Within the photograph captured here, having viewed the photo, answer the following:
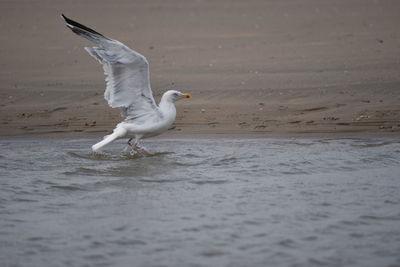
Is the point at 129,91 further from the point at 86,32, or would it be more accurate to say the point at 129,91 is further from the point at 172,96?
the point at 86,32

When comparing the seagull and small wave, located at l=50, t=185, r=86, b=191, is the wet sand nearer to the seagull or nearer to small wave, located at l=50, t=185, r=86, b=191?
the seagull

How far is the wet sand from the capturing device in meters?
10.0

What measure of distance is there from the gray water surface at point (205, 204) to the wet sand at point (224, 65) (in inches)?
40.8

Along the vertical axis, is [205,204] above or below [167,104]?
below

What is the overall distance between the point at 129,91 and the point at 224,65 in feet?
16.1

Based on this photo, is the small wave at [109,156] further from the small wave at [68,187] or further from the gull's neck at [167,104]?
the small wave at [68,187]

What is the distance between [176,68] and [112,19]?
186 inches

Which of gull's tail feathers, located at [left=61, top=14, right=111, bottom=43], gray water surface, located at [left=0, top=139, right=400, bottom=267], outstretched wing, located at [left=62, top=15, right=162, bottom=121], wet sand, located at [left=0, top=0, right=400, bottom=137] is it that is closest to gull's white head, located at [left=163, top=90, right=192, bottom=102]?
outstretched wing, located at [left=62, top=15, right=162, bottom=121]

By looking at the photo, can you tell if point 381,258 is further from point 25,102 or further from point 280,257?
point 25,102

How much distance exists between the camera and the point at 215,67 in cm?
1294

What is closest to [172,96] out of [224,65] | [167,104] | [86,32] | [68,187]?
[167,104]

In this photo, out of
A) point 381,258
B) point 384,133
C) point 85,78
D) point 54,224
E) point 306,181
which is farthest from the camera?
point 85,78

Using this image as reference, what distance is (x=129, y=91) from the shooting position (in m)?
8.34

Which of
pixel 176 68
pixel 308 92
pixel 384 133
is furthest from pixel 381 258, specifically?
pixel 176 68
